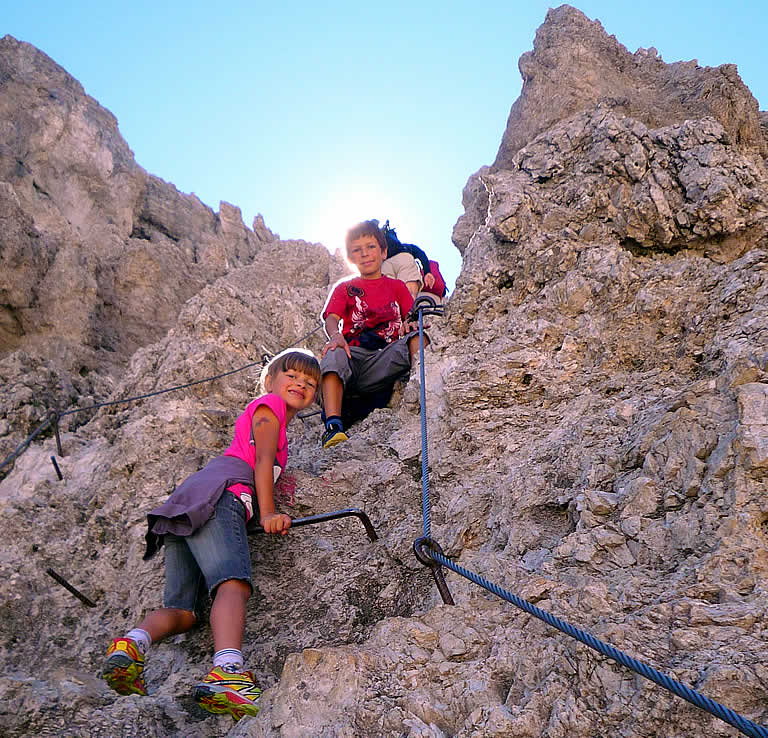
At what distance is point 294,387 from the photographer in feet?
12.7

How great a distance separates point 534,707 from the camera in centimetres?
177

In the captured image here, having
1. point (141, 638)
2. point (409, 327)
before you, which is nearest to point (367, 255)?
point (409, 327)

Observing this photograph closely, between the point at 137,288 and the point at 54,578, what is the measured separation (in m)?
8.98

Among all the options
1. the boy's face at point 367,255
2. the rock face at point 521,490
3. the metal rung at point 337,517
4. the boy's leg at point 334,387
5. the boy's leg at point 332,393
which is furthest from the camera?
the boy's face at point 367,255

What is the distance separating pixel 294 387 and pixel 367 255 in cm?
216

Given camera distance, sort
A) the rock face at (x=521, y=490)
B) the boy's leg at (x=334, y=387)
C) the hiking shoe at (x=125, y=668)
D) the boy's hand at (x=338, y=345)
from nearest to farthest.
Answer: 1. the rock face at (x=521, y=490)
2. the hiking shoe at (x=125, y=668)
3. the boy's leg at (x=334, y=387)
4. the boy's hand at (x=338, y=345)

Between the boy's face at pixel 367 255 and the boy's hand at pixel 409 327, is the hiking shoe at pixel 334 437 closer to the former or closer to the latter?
the boy's hand at pixel 409 327

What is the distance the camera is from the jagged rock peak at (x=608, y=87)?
5.32 meters

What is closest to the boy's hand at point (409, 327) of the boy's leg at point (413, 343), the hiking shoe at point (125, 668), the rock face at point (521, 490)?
the boy's leg at point (413, 343)

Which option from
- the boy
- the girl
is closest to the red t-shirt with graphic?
the boy

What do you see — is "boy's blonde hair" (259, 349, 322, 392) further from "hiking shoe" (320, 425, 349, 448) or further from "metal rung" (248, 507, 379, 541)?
"metal rung" (248, 507, 379, 541)

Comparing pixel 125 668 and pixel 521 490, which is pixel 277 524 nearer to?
pixel 125 668

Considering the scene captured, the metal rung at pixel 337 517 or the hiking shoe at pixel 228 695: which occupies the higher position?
the metal rung at pixel 337 517

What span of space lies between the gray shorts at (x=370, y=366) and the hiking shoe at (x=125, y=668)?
258 centimetres
